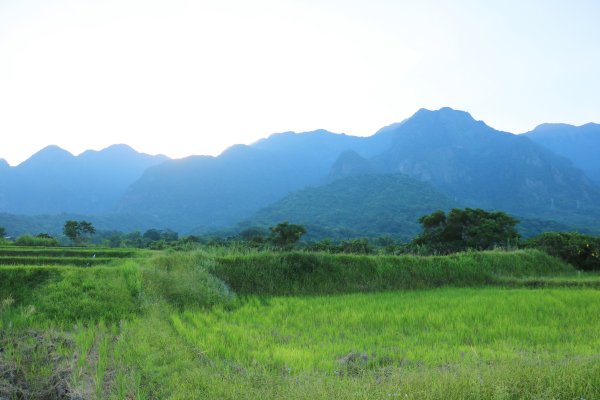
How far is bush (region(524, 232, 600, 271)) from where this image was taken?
20.7m

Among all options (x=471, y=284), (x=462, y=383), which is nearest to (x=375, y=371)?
(x=462, y=383)

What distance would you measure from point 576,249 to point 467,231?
16.0 m

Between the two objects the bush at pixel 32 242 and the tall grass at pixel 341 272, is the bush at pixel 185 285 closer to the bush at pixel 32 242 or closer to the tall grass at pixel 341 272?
the tall grass at pixel 341 272

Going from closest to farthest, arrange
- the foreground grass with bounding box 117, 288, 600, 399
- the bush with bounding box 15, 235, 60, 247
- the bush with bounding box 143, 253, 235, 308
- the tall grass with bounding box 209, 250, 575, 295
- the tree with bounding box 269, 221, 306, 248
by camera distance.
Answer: the foreground grass with bounding box 117, 288, 600, 399
the bush with bounding box 143, 253, 235, 308
the tall grass with bounding box 209, 250, 575, 295
the bush with bounding box 15, 235, 60, 247
the tree with bounding box 269, 221, 306, 248

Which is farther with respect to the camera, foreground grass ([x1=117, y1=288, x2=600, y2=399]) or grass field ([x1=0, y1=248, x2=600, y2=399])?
grass field ([x1=0, y1=248, x2=600, y2=399])

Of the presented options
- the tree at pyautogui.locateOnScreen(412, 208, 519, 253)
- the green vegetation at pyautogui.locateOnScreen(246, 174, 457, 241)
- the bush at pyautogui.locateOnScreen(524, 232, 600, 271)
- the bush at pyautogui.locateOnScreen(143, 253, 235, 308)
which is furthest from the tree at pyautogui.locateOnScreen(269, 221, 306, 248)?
the green vegetation at pyautogui.locateOnScreen(246, 174, 457, 241)

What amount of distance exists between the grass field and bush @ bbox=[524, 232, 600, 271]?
667 cm

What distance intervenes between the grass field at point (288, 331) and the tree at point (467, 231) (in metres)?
20.7

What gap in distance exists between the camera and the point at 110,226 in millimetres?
151875

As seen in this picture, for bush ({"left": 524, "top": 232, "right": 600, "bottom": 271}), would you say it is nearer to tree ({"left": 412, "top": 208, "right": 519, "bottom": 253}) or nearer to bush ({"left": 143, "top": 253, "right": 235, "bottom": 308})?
tree ({"left": 412, "top": 208, "right": 519, "bottom": 253})

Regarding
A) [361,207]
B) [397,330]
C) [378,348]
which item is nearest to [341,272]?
[397,330]

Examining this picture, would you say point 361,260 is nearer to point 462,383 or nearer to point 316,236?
point 462,383

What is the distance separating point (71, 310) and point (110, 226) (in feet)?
520

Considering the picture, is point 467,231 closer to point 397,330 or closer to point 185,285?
point 397,330
